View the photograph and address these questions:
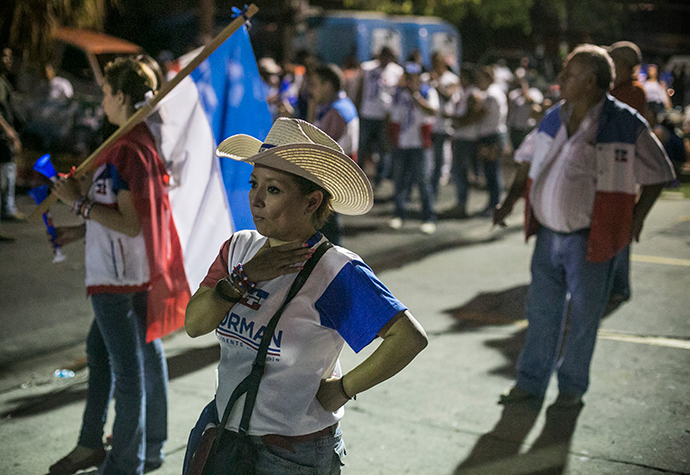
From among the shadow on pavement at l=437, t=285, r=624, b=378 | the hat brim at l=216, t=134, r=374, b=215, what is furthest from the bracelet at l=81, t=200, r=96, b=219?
the shadow on pavement at l=437, t=285, r=624, b=378

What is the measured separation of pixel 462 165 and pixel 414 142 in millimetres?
1367

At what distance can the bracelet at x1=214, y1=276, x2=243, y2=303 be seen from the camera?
2092mm

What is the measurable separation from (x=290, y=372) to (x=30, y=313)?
4.58 metres

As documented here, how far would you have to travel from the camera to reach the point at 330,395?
217 centimetres

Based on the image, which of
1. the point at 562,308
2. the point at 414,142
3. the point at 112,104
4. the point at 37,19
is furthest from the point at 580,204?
the point at 37,19

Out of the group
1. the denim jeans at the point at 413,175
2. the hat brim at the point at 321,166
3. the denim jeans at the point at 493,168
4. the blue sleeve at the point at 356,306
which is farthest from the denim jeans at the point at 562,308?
the denim jeans at the point at 493,168

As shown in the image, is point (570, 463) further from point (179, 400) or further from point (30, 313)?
point (30, 313)

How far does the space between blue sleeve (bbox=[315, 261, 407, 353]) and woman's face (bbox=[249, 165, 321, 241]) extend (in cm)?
20

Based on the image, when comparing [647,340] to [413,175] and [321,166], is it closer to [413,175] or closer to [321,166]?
[321,166]

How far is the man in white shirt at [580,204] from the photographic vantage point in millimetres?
4273

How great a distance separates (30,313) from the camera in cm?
607

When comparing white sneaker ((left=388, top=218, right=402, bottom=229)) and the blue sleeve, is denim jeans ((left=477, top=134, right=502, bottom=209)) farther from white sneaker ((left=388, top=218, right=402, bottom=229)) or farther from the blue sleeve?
the blue sleeve

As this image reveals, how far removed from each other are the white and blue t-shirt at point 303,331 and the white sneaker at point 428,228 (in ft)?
24.6

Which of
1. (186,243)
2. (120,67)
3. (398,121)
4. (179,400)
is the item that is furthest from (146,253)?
(398,121)
